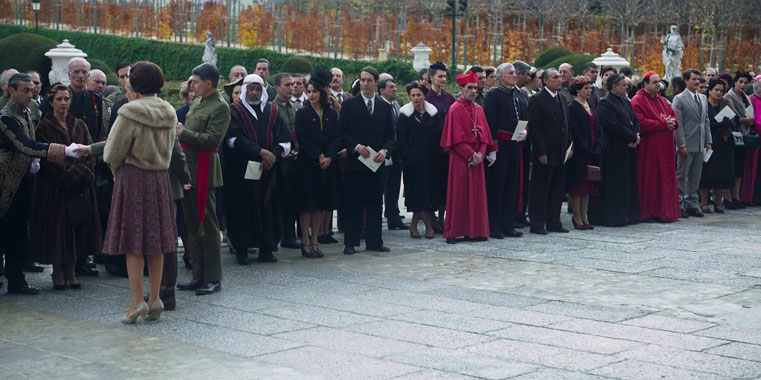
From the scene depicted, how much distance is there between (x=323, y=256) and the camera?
10.7 meters

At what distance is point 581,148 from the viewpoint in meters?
12.5

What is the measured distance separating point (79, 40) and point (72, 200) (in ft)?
142

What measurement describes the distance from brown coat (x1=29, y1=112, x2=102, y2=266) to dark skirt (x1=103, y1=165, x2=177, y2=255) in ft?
4.41

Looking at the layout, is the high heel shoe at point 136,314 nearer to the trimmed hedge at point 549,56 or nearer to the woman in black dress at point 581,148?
the woman in black dress at point 581,148

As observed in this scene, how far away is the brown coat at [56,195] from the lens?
8.75 m

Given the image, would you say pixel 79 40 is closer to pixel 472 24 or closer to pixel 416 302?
pixel 472 24

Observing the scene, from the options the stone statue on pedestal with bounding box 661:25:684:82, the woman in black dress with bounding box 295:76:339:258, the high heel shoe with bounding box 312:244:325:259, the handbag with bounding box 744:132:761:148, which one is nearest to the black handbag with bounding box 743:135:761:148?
the handbag with bounding box 744:132:761:148

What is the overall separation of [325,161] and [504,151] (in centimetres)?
240

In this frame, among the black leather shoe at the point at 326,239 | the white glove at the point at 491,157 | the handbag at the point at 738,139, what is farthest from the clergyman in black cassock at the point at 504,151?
the handbag at the point at 738,139

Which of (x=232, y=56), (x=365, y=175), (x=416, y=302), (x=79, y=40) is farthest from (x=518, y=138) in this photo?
(x=79, y=40)

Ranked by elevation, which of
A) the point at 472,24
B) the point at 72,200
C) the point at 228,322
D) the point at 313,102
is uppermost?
the point at 472,24

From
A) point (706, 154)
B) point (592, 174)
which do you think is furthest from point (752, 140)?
point (592, 174)

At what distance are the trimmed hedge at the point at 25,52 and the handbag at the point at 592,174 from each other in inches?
437

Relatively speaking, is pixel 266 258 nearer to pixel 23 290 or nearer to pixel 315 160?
pixel 315 160
